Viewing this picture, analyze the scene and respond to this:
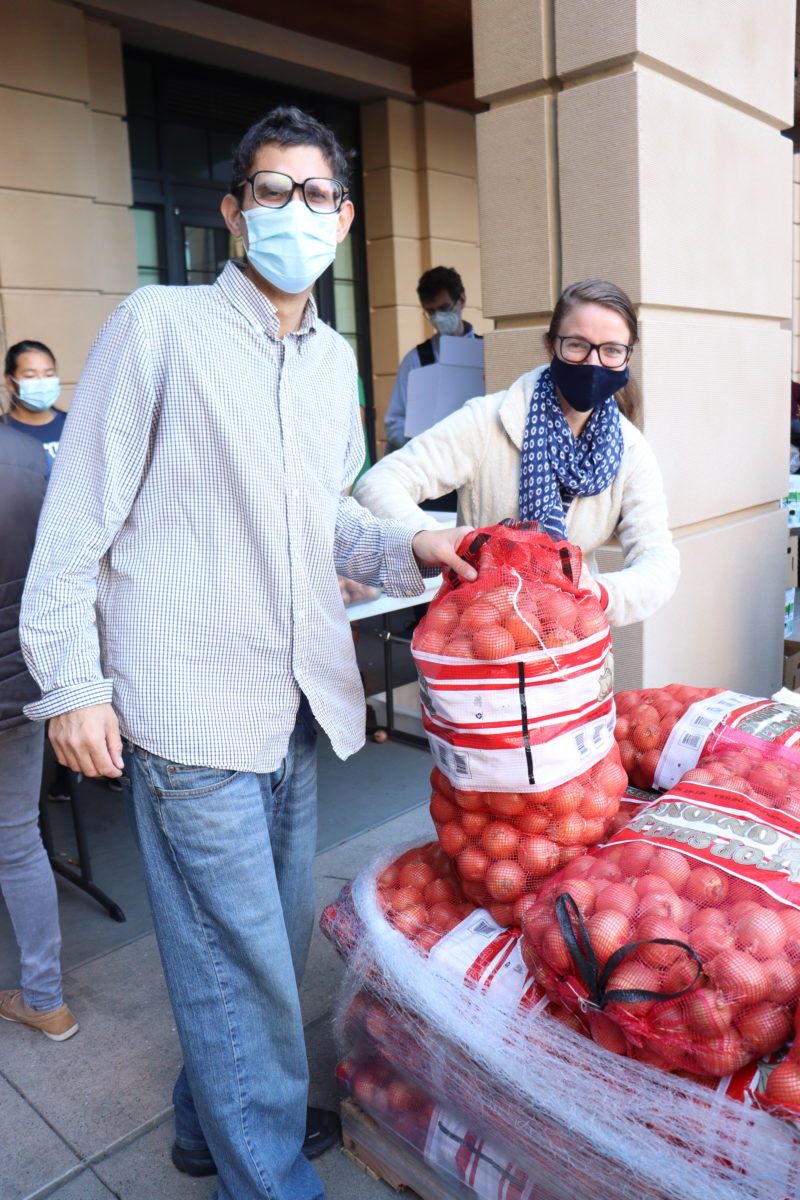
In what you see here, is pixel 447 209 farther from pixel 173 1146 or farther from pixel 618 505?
pixel 173 1146

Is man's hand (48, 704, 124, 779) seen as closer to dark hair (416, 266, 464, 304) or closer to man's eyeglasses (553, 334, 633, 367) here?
man's eyeglasses (553, 334, 633, 367)

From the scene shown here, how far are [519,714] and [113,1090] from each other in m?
1.53

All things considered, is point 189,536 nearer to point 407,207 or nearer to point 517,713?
point 517,713

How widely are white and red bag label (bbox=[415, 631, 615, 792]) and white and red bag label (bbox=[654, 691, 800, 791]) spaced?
0.39m

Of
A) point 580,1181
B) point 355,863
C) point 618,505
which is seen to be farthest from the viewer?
point 355,863

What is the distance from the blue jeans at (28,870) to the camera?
7.71 feet

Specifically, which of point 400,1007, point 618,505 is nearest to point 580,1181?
point 400,1007

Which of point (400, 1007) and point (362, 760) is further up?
point (400, 1007)

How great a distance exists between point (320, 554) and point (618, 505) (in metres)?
0.87

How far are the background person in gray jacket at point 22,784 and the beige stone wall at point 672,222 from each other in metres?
1.93

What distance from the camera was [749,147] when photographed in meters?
3.78

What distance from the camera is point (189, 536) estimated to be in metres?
1.55

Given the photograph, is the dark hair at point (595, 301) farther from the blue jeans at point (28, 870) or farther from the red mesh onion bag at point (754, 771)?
the blue jeans at point (28, 870)

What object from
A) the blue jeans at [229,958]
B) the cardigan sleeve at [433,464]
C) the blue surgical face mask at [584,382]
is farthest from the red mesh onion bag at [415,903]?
the blue surgical face mask at [584,382]
